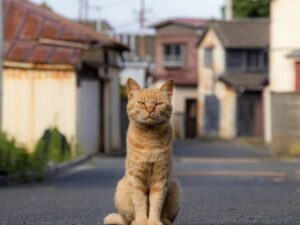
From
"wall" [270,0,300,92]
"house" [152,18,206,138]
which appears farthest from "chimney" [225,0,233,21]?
"wall" [270,0,300,92]

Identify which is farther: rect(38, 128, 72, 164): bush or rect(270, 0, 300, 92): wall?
rect(270, 0, 300, 92): wall

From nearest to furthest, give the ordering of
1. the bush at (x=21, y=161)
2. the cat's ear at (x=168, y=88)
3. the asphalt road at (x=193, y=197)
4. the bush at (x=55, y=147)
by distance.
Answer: the cat's ear at (x=168, y=88), the asphalt road at (x=193, y=197), the bush at (x=21, y=161), the bush at (x=55, y=147)

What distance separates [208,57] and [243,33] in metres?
3.33

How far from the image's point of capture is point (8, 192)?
14930 millimetres

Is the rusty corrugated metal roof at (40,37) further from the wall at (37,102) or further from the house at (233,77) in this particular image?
the house at (233,77)

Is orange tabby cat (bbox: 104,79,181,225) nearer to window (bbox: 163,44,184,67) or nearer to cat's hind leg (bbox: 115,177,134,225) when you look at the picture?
cat's hind leg (bbox: 115,177,134,225)

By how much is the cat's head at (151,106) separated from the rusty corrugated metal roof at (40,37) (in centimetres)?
1959

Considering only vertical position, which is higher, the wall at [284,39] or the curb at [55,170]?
the wall at [284,39]

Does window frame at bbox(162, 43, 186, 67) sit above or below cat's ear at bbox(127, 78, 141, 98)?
above

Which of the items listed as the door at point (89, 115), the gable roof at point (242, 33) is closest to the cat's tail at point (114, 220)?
the door at point (89, 115)

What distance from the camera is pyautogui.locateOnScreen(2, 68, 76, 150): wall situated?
91.9 ft

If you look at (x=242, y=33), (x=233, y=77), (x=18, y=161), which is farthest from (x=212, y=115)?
(x=18, y=161)

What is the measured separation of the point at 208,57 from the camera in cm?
5891

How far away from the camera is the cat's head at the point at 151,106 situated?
7961 mm
